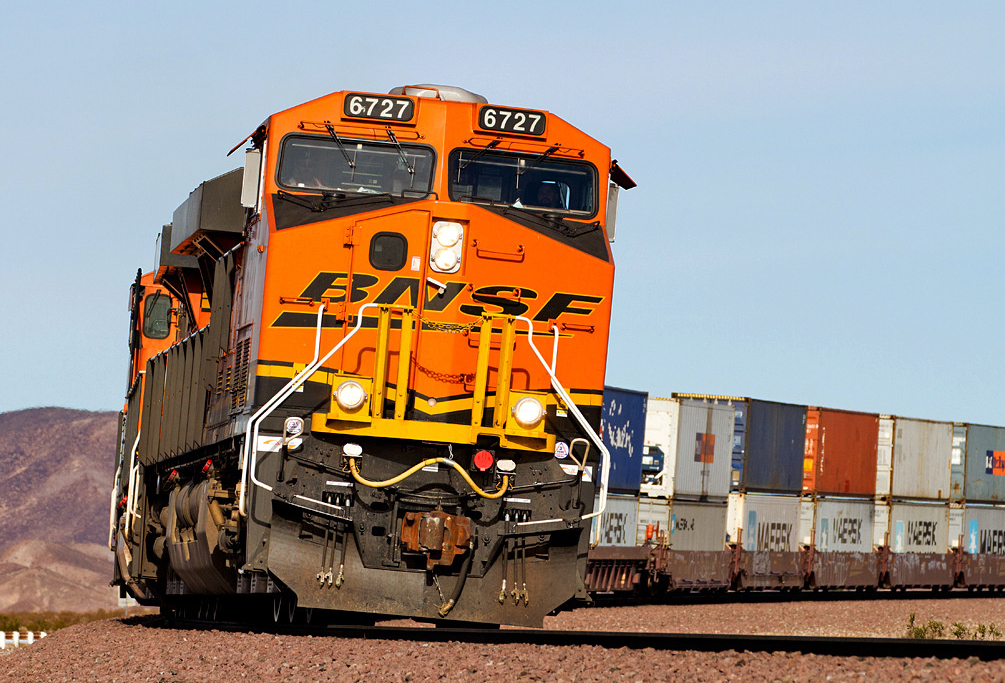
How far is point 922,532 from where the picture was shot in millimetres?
30672

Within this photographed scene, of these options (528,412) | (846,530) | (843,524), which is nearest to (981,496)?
(846,530)

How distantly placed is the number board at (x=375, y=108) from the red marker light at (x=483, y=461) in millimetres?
2889

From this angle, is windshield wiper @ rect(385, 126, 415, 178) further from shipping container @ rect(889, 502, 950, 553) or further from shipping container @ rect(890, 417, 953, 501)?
shipping container @ rect(889, 502, 950, 553)

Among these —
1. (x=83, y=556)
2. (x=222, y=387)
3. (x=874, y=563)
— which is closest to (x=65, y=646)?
(x=222, y=387)

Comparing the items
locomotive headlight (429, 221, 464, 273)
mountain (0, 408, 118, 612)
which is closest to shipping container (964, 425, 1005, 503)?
locomotive headlight (429, 221, 464, 273)

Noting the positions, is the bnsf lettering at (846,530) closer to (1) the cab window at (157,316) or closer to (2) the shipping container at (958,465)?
(2) the shipping container at (958,465)

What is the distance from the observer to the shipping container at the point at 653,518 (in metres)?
24.7

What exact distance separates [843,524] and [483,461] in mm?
20410

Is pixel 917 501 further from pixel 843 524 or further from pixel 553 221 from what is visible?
pixel 553 221

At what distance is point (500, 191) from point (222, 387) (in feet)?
10.5

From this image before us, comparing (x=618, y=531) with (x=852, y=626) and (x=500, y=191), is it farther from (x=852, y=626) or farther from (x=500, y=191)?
(x=500, y=191)

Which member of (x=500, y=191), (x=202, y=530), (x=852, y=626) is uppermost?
(x=500, y=191)

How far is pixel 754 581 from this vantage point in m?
26.7

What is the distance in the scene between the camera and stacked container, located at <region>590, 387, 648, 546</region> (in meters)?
24.0
